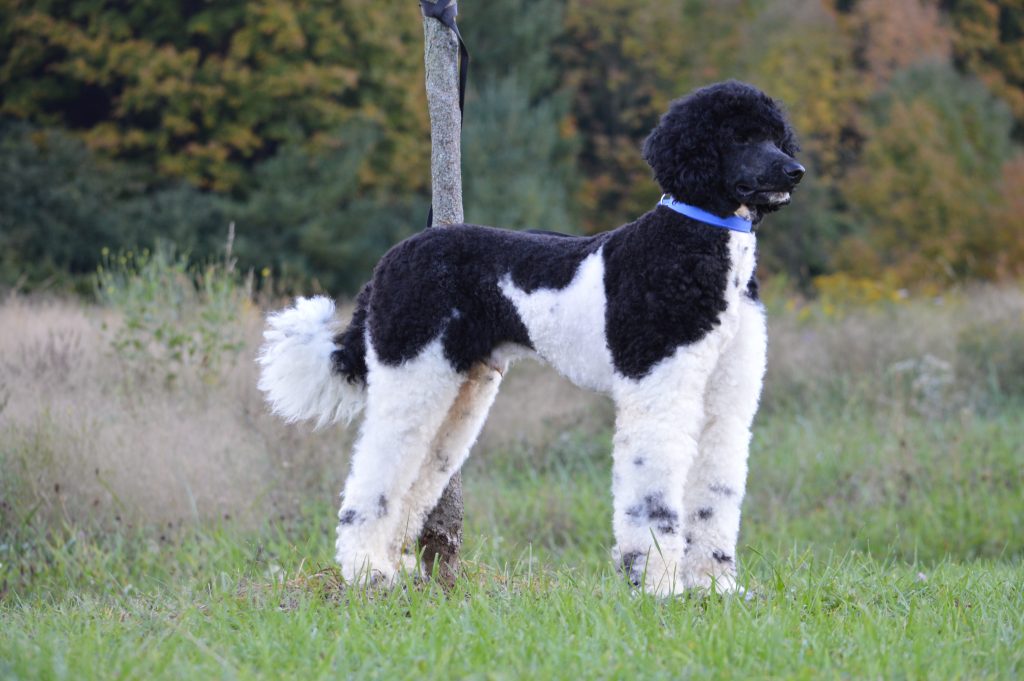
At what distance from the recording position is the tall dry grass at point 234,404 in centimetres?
716

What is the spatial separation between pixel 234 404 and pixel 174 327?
805 mm

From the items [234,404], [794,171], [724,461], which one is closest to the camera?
[794,171]

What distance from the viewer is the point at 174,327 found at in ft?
28.7

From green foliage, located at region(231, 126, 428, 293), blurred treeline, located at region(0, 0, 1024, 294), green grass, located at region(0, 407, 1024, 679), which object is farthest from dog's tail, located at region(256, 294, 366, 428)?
green foliage, located at region(231, 126, 428, 293)

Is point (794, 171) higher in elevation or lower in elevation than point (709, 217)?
higher

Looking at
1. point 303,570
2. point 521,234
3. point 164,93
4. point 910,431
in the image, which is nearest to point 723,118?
point 521,234

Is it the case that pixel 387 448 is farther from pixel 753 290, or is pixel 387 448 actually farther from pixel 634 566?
pixel 753 290

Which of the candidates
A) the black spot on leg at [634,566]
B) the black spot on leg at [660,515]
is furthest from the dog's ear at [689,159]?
the black spot on leg at [634,566]

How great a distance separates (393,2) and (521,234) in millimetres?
18217

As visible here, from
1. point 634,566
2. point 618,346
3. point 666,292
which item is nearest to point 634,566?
point 634,566

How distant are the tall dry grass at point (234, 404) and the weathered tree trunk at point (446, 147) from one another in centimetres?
235

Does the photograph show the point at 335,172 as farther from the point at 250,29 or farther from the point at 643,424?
the point at 643,424

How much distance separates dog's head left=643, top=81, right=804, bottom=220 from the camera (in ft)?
13.5

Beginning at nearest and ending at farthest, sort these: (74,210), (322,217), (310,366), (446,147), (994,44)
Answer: (310,366), (446,147), (74,210), (322,217), (994,44)
